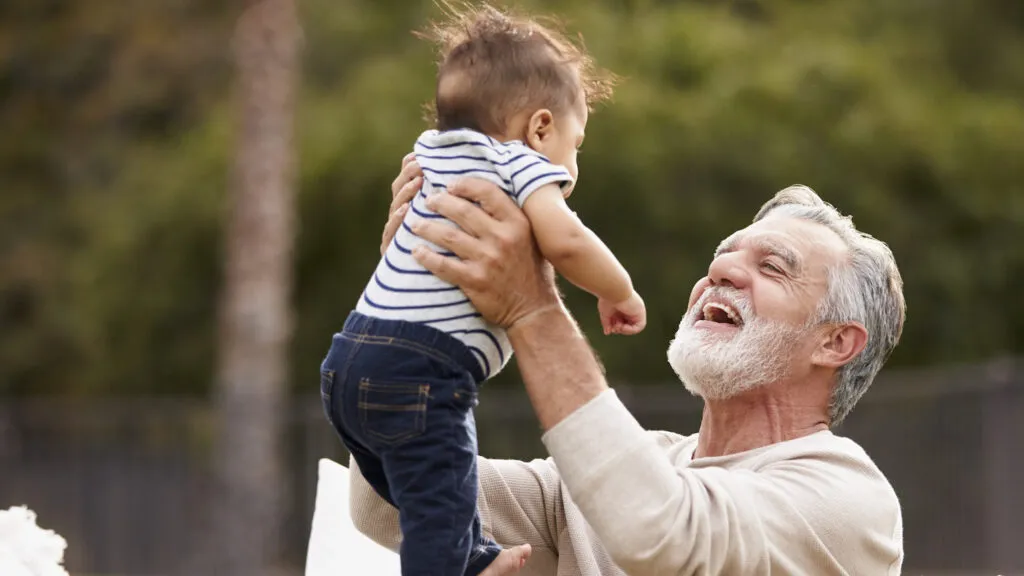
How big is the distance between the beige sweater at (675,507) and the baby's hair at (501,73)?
551 millimetres

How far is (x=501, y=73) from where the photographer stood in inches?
111

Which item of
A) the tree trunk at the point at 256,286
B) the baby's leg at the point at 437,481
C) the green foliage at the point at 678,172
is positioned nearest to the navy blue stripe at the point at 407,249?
the baby's leg at the point at 437,481

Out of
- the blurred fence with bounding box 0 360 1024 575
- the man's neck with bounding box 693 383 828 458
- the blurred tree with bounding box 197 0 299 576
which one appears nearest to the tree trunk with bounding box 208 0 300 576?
the blurred tree with bounding box 197 0 299 576

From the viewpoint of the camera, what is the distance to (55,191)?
20.1 m

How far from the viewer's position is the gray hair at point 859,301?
11.3 feet

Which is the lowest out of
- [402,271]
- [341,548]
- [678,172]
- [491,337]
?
[341,548]

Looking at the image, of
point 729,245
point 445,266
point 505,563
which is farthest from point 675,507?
point 729,245

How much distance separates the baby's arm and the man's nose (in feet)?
2.37

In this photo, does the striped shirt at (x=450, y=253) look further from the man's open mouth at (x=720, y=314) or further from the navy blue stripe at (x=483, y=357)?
the man's open mouth at (x=720, y=314)

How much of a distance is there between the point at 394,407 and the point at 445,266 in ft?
0.85

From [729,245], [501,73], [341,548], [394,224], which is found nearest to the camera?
[501,73]

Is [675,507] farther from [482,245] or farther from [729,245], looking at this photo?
[729,245]

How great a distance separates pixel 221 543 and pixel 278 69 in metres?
3.59

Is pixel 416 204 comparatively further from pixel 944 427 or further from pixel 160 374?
pixel 160 374
